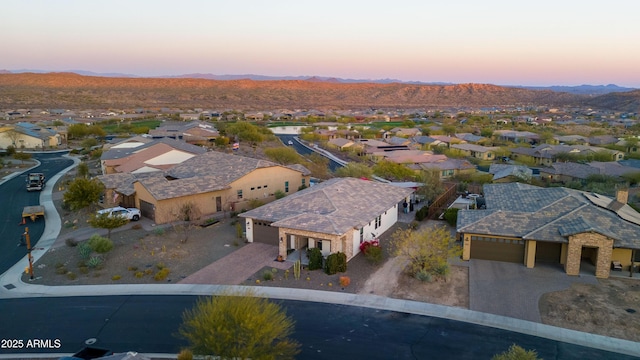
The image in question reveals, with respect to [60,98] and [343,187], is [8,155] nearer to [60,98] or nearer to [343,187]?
[343,187]

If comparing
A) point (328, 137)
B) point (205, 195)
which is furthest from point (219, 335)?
point (328, 137)

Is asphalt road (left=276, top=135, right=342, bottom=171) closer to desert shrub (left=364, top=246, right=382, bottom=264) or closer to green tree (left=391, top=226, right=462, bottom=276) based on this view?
desert shrub (left=364, top=246, right=382, bottom=264)

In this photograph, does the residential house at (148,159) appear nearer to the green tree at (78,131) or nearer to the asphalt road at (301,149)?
the asphalt road at (301,149)

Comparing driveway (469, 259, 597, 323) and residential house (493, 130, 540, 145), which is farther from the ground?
residential house (493, 130, 540, 145)

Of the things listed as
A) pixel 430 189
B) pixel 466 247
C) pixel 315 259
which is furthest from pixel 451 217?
pixel 315 259

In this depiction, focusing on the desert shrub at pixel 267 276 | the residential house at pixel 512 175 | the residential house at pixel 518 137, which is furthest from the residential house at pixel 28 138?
the residential house at pixel 518 137

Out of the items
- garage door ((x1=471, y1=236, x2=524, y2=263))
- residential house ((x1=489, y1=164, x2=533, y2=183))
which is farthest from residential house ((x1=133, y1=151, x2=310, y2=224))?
residential house ((x1=489, y1=164, x2=533, y2=183))
